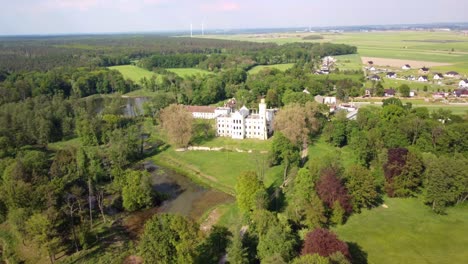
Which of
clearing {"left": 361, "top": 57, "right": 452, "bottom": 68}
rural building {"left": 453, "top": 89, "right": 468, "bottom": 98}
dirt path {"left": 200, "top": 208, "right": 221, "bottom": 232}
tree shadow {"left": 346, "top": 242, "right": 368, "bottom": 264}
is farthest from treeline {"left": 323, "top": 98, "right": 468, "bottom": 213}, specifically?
clearing {"left": 361, "top": 57, "right": 452, "bottom": 68}

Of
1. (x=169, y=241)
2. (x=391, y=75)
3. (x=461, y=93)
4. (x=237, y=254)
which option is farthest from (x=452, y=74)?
(x=169, y=241)

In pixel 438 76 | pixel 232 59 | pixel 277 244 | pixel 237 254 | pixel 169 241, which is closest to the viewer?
pixel 237 254

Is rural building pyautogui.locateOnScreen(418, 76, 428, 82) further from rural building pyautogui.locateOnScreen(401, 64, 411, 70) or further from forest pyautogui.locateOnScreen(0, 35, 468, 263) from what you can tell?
forest pyautogui.locateOnScreen(0, 35, 468, 263)

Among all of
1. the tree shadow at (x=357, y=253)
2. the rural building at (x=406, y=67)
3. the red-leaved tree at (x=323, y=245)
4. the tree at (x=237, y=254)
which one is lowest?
the tree shadow at (x=357, y=253)

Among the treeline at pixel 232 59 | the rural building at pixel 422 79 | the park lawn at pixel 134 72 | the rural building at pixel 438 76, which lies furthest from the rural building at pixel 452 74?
the park lawn at pixel 134 72

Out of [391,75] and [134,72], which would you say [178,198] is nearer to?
[391,75]

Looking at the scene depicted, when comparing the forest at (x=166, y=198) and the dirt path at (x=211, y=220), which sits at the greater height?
the forest at (x=166, y=198)

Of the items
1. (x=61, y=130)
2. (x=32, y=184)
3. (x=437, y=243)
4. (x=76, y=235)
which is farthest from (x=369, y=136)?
(x=61, y=130)

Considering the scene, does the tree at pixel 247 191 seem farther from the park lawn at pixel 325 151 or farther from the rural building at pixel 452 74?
the rural building at pixel 452 74
